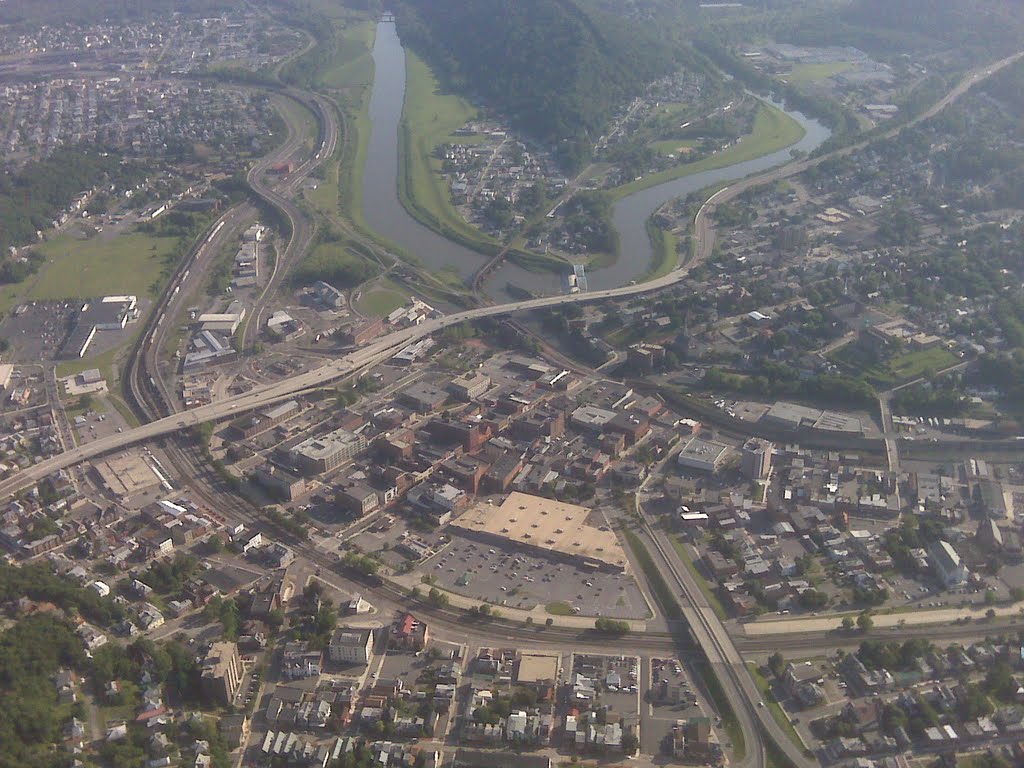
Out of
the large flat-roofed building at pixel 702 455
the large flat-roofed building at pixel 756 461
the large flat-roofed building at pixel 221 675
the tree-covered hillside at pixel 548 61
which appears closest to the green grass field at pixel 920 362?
the large flat-roofed building at pixel 756 461

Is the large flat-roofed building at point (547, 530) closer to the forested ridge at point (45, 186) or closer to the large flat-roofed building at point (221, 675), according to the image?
the large flat-roofed building at point (221, 675)

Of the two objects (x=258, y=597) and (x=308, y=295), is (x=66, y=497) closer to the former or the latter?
(x=258, y=597)

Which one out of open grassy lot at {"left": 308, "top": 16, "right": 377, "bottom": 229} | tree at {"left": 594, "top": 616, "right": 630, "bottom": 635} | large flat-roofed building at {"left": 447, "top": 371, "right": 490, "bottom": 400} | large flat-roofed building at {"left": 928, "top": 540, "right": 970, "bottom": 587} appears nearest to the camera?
tree at {"left": 594, "top": 616, "right": 630, "bottom": 635}

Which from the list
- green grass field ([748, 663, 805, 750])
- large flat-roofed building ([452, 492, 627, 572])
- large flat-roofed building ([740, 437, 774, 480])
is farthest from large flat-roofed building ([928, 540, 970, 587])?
large flat-roofed building ([452, 492, 627, 572])

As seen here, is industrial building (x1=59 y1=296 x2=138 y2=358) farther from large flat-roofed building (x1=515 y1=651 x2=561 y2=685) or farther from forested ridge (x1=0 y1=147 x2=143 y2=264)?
large flat-roofed building (x1=515 y1=651 x2=561 y2=685)

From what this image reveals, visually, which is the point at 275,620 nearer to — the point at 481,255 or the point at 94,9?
the point at 481,255

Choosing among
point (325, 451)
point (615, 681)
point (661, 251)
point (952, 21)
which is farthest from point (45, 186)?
point (952, 21)
